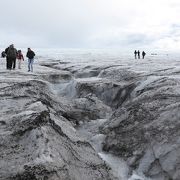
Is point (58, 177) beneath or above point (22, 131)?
beneath

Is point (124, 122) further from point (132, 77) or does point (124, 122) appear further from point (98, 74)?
point (98, 74)

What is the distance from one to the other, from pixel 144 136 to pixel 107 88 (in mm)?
11101

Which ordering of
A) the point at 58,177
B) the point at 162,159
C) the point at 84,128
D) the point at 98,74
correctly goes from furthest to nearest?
the point at 98,74 → the point at 84,128 → the point at 162,159 → the point at 58,177

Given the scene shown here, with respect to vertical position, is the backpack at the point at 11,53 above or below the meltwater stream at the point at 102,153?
above

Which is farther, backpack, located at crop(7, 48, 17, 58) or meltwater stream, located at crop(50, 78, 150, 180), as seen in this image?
backpack, located at crop(7, 48, 17, 58)

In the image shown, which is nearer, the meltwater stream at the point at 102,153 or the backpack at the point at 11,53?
the meltwater stream at the point at 102,153

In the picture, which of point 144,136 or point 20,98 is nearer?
point 144,136

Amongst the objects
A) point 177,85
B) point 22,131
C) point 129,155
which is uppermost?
point 177,85

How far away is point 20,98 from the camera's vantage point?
15594mm

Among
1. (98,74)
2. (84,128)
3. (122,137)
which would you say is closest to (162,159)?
(122,137)

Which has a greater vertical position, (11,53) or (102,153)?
(11,53)

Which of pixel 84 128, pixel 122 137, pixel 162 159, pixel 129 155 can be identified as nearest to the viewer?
pixel 162 159

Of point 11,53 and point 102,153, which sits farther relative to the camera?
point 11,53

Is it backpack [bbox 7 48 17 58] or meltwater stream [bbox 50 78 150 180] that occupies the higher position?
backpack [bbox 7 48 17 58]
